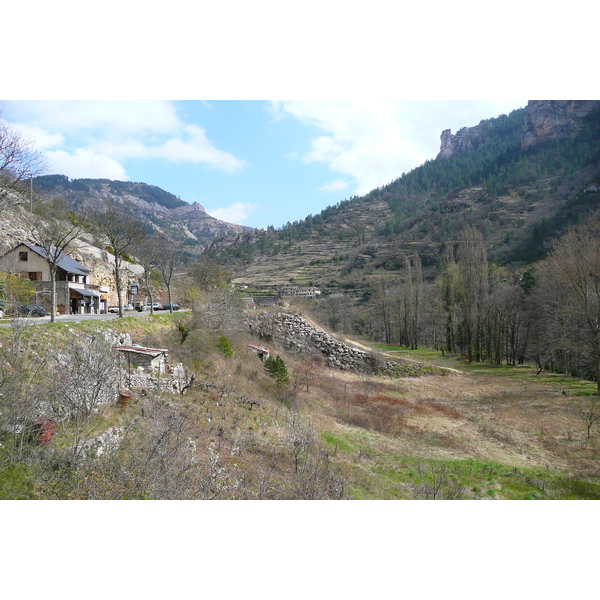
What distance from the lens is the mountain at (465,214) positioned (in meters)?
90.8

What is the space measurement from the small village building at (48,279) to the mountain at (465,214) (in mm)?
69941

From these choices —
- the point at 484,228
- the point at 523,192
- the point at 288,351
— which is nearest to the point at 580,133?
the point at 523,192

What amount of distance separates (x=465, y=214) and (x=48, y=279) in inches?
4578

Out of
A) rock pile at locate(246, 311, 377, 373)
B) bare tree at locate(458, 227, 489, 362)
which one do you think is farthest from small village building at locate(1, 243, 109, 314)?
bare tree at locate(458, 227, 489, 362)

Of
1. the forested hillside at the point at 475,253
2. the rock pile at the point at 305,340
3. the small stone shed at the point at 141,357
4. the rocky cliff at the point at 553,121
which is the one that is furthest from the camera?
the rocky cliff at the point at 553,121

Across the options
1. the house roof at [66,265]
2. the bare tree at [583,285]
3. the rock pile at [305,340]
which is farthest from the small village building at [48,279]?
the bare tree at [583,285]

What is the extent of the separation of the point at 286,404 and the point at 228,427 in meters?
5.63

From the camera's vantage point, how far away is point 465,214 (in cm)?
11469

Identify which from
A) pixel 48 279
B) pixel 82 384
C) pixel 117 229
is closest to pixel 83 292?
pixel 48 279

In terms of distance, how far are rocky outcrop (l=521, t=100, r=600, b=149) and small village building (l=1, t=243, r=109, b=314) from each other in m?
161

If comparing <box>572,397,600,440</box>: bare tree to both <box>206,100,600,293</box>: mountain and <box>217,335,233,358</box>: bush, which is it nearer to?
<box>217,335,233,358</box>: bush

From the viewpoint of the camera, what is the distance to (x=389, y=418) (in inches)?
730

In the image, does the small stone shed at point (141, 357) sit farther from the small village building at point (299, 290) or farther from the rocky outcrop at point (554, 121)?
the rocky outcrop at point (554, 121)

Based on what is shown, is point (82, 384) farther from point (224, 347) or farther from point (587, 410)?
point (587, 410)
